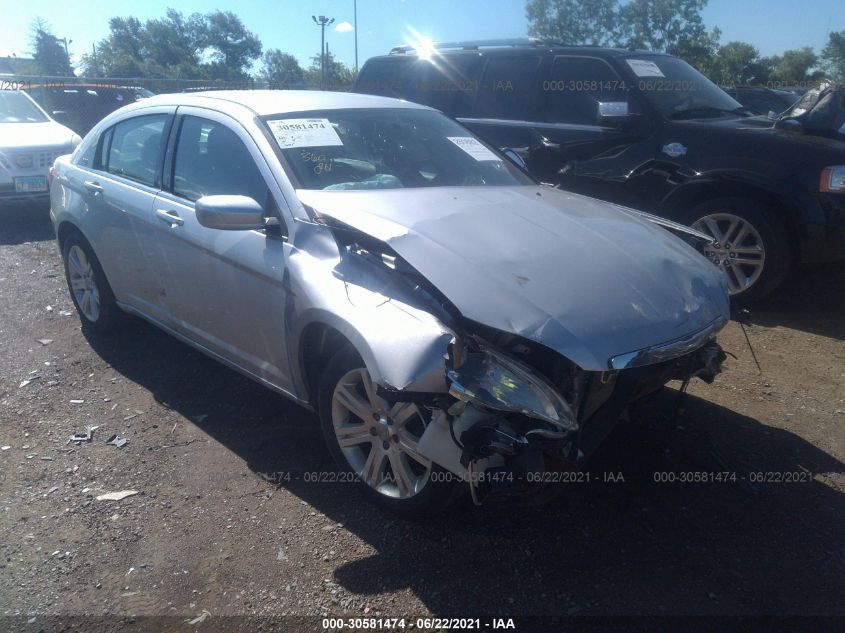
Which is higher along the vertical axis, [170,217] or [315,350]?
[170,217]

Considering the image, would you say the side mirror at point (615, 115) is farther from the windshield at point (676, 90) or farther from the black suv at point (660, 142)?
the windshield at point (676, 90)

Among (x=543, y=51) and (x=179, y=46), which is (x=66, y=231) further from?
(x=179, y=46)

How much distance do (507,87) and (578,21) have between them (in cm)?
3313

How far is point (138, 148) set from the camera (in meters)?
Result: 4.61

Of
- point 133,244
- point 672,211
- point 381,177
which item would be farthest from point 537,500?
point 672,211

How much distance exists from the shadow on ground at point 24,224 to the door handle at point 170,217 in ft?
17.6

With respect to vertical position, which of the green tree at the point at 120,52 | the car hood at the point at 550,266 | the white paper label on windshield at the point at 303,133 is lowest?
the green tree at the point at 120,52

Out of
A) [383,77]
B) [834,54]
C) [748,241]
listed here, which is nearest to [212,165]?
[748,241]

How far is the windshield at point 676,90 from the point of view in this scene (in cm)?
620

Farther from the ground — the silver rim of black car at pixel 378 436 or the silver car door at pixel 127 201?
the silver car door at pixel 127 201

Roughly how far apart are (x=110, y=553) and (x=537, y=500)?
1733 millimetres

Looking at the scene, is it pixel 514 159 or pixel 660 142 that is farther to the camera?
pixel 660 142

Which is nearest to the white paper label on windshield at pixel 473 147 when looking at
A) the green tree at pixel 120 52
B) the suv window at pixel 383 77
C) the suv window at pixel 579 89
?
the suv window at pixel 579 89

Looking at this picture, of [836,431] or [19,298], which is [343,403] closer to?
[836,431]
